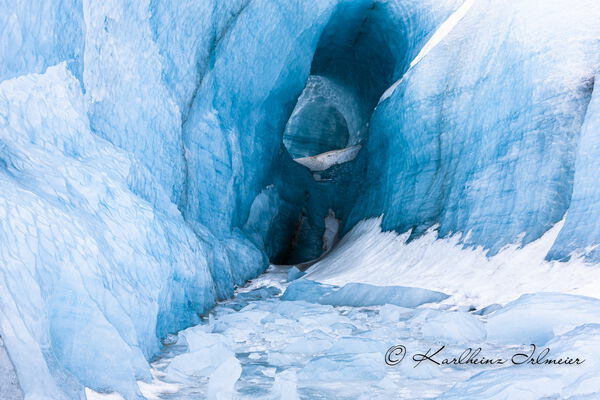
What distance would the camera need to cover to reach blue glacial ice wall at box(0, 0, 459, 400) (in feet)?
6.73

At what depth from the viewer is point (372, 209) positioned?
9.54 metres

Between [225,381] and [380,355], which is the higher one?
[225,381]

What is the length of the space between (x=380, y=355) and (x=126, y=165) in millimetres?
2511

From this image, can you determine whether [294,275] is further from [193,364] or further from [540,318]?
[193,364]

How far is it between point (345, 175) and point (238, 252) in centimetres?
525

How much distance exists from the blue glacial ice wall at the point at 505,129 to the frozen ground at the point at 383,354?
93cm

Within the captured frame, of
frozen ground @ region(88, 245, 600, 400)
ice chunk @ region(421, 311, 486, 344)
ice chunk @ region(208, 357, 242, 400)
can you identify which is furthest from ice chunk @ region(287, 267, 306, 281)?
ice chunk @ region(208, 357, 242, 400)

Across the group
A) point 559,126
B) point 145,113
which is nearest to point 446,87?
point 559,126

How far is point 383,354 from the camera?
2.88 m

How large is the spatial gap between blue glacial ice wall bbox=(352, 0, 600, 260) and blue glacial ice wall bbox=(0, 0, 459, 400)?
156 cm

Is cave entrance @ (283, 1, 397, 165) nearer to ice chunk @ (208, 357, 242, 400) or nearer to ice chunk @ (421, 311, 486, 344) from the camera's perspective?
ice chunk @ (421, 311, 486, 344)

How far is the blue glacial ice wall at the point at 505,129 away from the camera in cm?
489

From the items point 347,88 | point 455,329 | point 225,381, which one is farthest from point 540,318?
point 347,88

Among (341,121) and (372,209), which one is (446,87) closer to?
(372,209)
